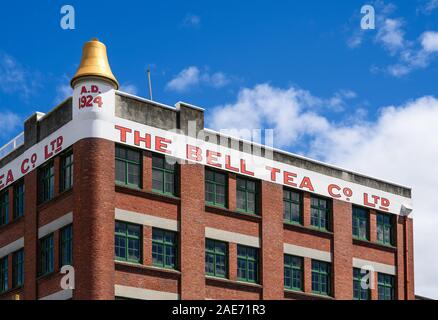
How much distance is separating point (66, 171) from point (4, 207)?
6.80 meters

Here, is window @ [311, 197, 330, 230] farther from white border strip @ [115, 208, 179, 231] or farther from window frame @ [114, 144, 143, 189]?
window frame @ [114, 144, 143, 189]

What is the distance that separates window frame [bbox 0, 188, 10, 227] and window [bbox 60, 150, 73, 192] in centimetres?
583

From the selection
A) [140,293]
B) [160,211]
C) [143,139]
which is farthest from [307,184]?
[140,293]

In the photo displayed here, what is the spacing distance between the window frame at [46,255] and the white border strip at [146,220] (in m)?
3.61

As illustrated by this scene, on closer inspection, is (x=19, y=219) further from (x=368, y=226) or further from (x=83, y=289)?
(x=368, y=226)

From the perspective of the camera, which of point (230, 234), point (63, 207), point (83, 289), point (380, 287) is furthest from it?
point (380, 287)

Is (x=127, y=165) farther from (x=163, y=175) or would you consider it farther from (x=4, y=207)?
(x=4, y=207)

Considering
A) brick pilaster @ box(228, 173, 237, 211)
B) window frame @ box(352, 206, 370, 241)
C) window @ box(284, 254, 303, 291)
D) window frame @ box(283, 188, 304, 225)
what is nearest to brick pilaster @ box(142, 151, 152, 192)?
brick pilaster @ box(228, 173, 237, 211)

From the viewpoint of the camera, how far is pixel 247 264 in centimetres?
4481

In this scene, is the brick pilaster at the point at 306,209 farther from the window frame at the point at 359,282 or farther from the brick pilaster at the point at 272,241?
the window frame at the point at 359,282

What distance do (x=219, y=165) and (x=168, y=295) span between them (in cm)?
699
